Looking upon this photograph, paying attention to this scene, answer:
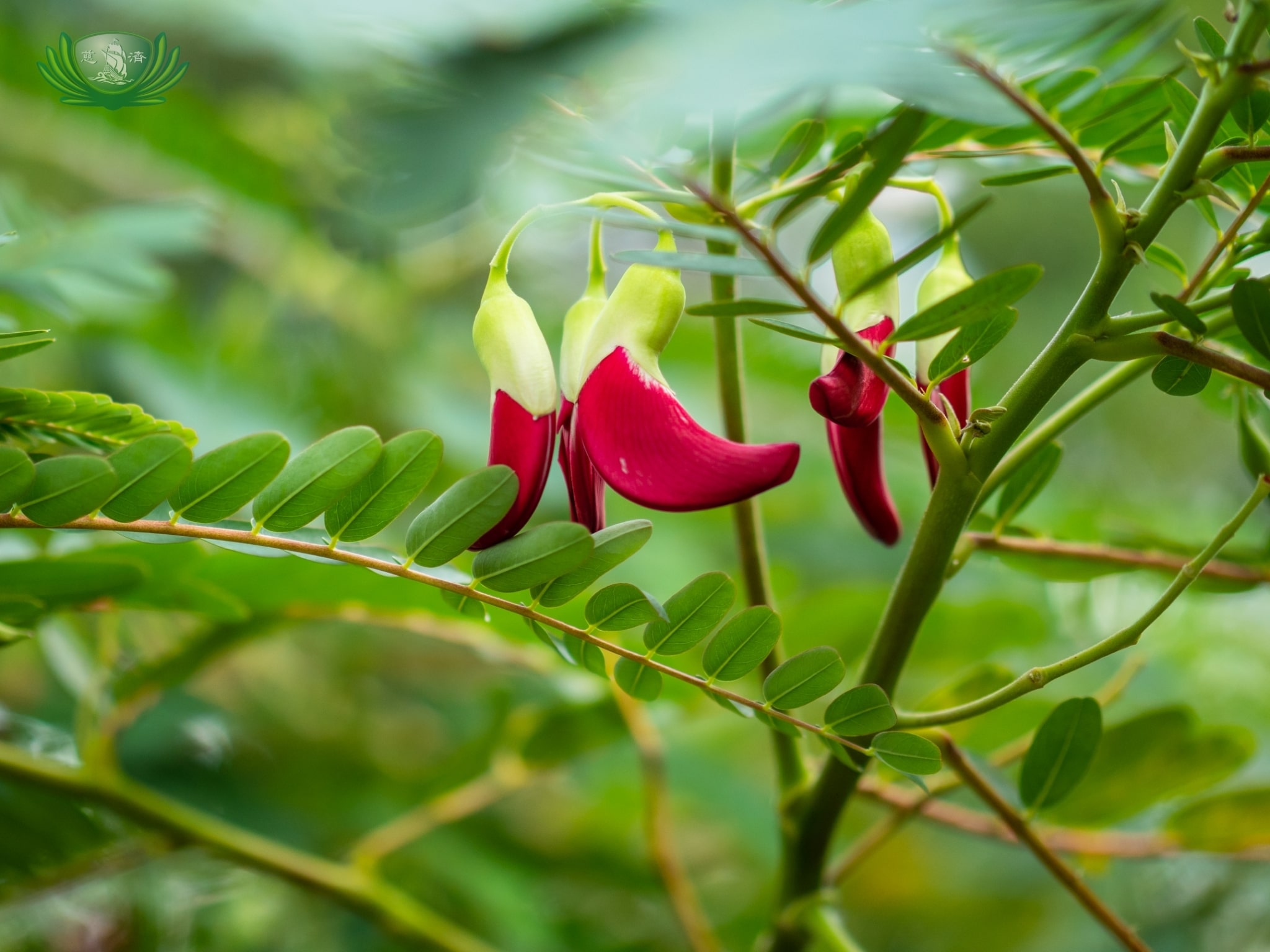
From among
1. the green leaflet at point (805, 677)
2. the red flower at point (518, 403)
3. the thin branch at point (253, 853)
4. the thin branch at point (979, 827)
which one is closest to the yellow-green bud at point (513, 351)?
the red flower at point (518, 403)

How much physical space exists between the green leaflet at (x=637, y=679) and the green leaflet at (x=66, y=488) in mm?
154

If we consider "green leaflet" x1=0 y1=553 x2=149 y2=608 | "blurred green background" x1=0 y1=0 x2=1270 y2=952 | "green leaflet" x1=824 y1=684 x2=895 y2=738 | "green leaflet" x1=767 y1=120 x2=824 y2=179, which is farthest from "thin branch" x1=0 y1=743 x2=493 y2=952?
"green leaflet" x1=767 y1=120 x2=824 y2=179

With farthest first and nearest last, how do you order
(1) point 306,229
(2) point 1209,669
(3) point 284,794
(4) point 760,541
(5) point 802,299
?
1. (1) point 306,229
2. (2) point 1209,669
3. (3) point 284,794
4. (4) point 760,541
5. (5) point 802,299

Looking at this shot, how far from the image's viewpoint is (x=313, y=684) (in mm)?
990

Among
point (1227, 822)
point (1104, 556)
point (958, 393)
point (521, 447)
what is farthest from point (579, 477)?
point (1227, 822)

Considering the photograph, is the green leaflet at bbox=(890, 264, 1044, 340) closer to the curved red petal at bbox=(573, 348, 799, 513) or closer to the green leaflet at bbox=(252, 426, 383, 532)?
the curved red petal at bbox=(573, 348, 799, 513)

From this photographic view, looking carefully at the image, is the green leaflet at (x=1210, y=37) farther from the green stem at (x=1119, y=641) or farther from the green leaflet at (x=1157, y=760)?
the green leaflet at (x=1157, y=760)

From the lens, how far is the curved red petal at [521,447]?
0.27 m

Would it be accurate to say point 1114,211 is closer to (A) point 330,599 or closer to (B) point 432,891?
(A) point 330,599

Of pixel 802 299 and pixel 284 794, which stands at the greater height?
pixel 802 299

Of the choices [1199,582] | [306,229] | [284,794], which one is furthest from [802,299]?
[306,229]

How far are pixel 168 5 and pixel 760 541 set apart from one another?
39.4 inches

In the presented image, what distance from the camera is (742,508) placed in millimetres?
329

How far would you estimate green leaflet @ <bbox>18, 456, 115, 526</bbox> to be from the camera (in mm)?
244
